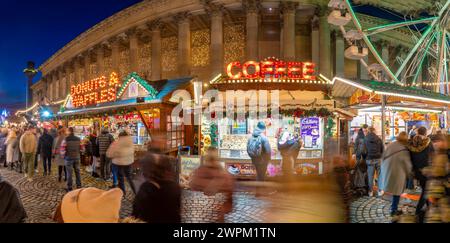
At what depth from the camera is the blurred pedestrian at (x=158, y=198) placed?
9.96 ft

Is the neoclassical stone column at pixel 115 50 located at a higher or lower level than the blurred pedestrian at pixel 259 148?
higher

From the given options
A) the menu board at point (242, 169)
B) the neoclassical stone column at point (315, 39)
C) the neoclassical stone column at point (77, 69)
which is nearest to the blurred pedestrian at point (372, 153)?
the menu board at point (242, 169)

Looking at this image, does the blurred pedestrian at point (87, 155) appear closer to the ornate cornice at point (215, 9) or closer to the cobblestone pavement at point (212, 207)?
the cobblestone pavement at point (212, 207)

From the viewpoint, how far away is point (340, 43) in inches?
1040

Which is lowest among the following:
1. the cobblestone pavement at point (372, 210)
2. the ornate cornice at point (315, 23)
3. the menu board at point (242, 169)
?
the cobblestone pavement at point (372, 210)

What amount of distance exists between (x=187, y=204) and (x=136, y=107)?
703 centimetres

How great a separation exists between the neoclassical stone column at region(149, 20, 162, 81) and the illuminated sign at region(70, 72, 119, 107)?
11359mm

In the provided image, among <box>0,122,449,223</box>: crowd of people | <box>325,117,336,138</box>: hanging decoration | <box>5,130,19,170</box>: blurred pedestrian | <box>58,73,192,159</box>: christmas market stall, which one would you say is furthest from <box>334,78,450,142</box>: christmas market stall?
<box>5,130,19,170</box>: blurred pedestrian

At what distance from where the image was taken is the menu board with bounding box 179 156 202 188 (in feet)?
28.8

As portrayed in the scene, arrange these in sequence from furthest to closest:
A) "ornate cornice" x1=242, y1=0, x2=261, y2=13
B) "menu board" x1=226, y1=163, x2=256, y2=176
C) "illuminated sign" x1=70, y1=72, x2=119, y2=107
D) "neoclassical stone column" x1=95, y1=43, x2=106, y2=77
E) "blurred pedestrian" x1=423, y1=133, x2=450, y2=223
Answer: "neoclassical stone column" x1=95, y1=43, x2=106, y2=77, "ornate cornice" x1=242, y1=0, x2=261, y2=13, "illuminated sign" x1=70, y1=72, x2=119, y2=107, "menu board" x1=226, y1=163, x2=256, y2=176, "blurred pedestrian" x1=423, y1=133, x2=450, y2=223

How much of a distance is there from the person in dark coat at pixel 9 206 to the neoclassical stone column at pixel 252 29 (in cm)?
2143

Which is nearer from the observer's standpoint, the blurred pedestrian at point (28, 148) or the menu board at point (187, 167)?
the menu board at point (187, 167)

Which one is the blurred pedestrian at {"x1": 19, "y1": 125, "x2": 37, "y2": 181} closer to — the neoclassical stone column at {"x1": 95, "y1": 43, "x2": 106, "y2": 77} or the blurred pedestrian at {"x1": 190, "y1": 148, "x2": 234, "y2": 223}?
the blurred pedestrian at {"x1": 190, "y1": 148, "x2": 234, "y2": 223}

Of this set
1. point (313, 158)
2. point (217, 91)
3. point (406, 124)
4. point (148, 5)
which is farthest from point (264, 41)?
point (313, 158)
